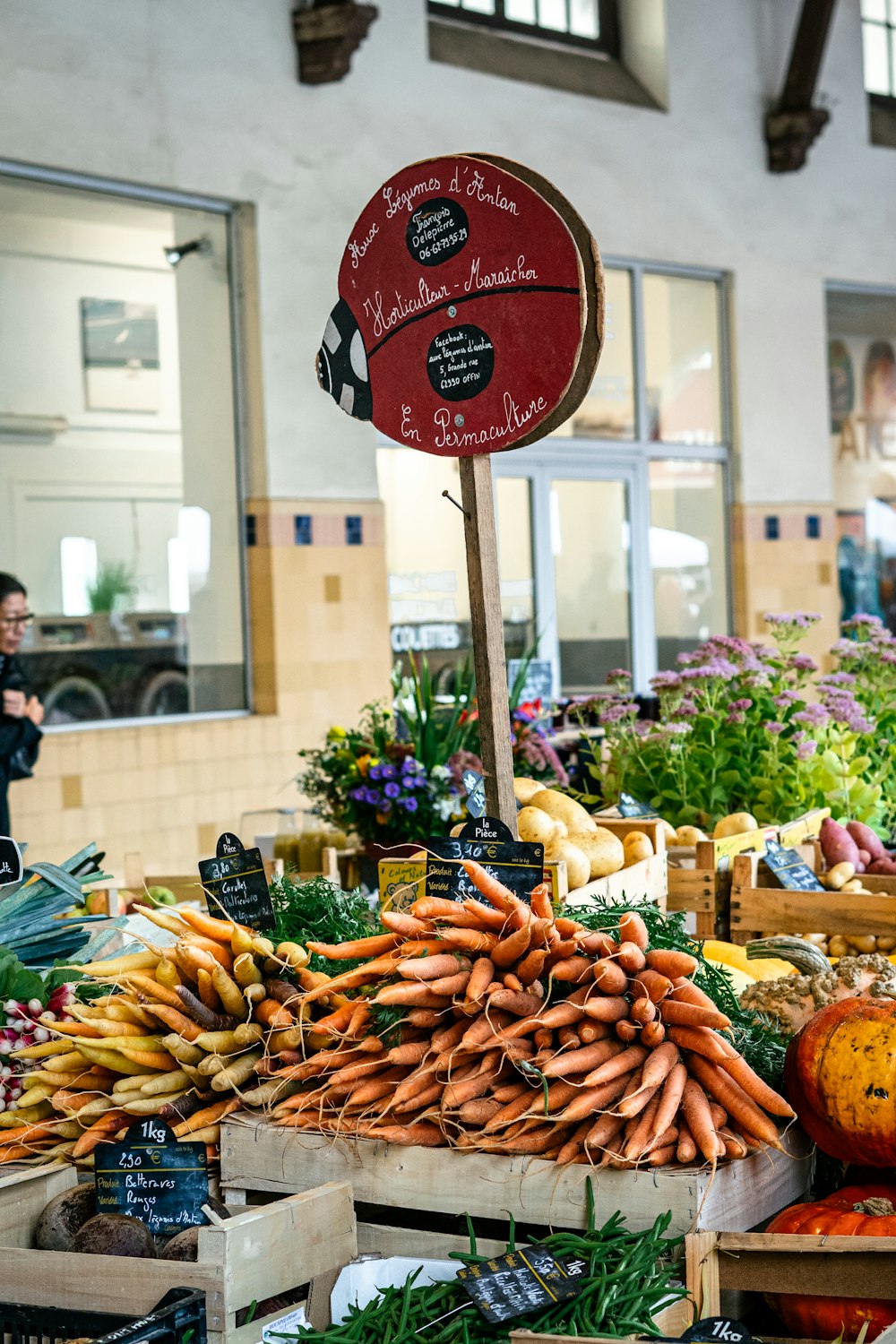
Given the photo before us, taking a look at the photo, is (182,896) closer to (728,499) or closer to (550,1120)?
(550,1120)

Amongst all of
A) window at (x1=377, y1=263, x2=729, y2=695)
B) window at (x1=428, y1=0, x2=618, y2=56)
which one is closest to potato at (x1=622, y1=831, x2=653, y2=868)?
window at (x1=377, y1=263, x2=729, y2=695)

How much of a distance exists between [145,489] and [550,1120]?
5.17 meters

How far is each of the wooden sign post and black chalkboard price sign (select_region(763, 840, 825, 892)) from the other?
1.13 m

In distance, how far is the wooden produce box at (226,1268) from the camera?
5.51 ft

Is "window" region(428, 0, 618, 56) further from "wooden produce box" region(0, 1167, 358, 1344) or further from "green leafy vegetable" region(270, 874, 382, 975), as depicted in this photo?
"wooden produce box" region(0, 1167, 358, 1344)

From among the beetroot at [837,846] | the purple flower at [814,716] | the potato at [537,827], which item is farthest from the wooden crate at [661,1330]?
the purple flower at [814,716]

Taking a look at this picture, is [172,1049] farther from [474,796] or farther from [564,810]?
[564,810]

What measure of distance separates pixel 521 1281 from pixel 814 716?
259 centimetres

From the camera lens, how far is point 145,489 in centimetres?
664

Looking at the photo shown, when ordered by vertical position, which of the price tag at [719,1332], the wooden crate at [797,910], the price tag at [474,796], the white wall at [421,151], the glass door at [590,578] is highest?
the white wall at [421,151]

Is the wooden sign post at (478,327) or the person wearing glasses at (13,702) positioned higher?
the wooden sign post at (478,327)

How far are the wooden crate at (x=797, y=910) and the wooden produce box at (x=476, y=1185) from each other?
1.06 meters

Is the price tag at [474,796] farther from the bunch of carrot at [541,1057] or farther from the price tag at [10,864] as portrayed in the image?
the price tag at [10,864]

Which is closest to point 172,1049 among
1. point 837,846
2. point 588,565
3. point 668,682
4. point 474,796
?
point 474,796
